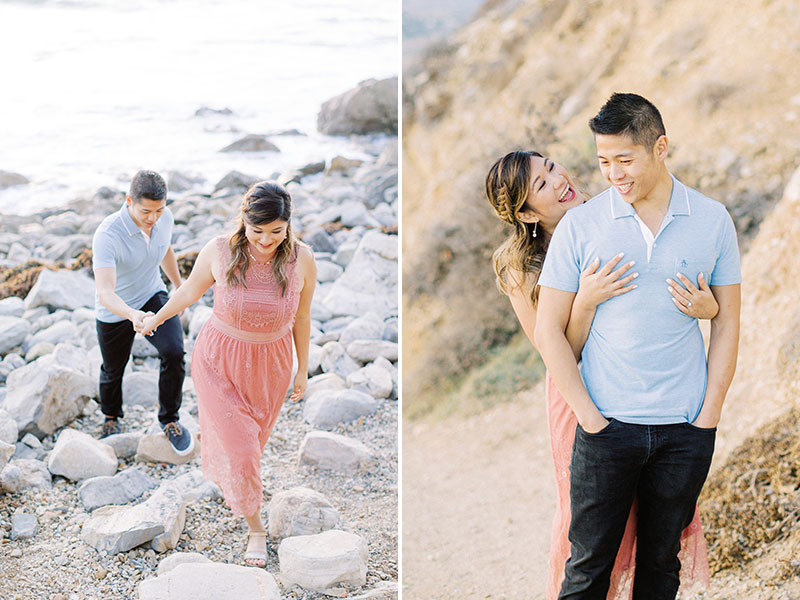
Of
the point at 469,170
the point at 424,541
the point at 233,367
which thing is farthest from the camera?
the point at 469,170

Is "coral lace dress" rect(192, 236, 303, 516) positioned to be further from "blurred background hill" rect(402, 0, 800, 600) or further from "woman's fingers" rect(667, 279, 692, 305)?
"woman's fingers" rect(667, 279, 692, 305)

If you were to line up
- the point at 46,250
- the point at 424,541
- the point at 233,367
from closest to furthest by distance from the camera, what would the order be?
the point at 233,367, the point at 424,541, the point at 46,250

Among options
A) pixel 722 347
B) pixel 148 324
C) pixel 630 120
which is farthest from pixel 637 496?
pixel 148 324

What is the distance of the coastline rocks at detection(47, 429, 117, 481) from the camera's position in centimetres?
384

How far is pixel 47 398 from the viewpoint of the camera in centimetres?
413

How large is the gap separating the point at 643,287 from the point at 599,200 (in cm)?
26

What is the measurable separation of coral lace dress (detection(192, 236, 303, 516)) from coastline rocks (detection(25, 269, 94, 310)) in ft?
9.17

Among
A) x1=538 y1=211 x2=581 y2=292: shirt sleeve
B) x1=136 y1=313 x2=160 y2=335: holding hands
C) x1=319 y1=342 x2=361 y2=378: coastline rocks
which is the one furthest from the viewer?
x1=319 y1=342 x2=361 y2=378: coastline rocks

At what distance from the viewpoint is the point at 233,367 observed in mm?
3004

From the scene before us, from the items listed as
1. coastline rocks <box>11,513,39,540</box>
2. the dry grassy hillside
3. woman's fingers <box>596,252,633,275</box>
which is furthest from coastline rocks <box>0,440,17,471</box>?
the dry grassy hillside

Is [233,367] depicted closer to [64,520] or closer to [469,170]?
[64,520]

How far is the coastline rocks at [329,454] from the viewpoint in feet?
13.5

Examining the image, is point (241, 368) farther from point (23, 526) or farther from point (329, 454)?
point (23, 526)

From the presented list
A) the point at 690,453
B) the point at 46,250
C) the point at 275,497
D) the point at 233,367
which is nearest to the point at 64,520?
the point at 275,497
